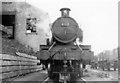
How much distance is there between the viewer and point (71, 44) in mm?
11406

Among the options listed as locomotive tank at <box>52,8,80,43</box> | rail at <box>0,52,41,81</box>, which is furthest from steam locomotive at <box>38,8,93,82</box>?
rail at <box>0,52,41,81</box>

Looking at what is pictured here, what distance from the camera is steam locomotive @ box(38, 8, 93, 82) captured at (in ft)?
34.9

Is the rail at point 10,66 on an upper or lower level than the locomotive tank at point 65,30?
lower

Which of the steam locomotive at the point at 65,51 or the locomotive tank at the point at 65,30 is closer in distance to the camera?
the steam locomotive at the point at 65,51

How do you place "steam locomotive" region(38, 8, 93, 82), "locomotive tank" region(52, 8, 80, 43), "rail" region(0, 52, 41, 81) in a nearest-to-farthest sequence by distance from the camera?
"steam locomotive" region(38, 8, 93, 82) < "locomotive tank" region(52, 8, 80, 43) < "rail" region(0, 52, 41, 81)

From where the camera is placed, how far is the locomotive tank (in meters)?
11.3

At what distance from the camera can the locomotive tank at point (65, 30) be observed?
11.3 meters

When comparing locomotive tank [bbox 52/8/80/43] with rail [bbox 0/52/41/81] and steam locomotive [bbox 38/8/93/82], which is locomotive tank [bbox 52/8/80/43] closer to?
steam locomotive [bbox 38/8/93/82]

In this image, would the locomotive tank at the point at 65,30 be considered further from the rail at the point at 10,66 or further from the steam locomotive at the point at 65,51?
the rail at the point at 10,66

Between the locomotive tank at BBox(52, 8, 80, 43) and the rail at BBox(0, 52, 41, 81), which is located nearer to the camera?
the locomotive tank at BBox(52, 8, 80, 43)

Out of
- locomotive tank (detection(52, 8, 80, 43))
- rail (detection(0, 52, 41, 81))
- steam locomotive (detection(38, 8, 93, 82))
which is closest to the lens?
steam locomotive (detection(38, 8, 93, 82))

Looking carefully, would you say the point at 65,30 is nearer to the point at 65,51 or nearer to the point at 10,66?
the point at 65,51

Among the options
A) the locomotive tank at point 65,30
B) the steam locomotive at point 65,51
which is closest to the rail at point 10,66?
the steam locomotive at point 65,51

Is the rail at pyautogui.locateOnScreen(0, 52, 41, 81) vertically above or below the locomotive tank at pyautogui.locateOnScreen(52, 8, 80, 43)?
below
